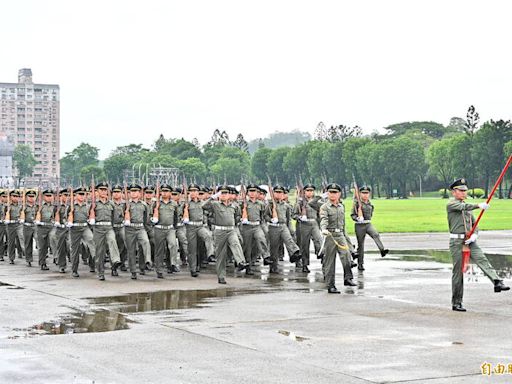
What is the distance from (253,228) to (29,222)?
7023 millimetres

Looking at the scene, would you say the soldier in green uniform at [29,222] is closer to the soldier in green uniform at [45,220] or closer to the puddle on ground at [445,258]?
the soldier in green uniform at [45,220]

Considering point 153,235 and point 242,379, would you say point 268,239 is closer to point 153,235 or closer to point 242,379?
point 153,235

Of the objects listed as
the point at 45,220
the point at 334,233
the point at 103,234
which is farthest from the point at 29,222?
the point at 334,233

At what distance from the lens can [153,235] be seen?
63.1ft

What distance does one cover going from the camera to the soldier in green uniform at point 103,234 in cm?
1822

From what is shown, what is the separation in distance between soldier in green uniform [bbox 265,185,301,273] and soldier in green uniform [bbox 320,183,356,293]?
2855mm

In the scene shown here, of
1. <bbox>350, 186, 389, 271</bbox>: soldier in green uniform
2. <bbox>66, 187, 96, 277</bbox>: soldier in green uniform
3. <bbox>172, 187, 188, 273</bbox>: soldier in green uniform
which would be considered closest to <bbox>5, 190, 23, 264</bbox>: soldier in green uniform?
<bbox>66, 187, 96, 277</bbox>: soldier in green uniform

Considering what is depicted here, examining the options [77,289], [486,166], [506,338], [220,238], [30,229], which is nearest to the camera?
[506,338]

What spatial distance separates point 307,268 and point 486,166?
92.1 meters

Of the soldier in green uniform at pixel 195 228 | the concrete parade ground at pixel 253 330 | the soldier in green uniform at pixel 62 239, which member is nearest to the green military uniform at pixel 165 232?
the soldier in green uniform at pixel 195 228

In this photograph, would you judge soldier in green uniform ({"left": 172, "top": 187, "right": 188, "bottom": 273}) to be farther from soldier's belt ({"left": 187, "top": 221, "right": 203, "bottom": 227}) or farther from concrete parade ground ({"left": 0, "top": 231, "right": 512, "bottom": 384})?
concrete parade ground ({"left": 0, "top": 231, "right": 512, "bottom": 384})

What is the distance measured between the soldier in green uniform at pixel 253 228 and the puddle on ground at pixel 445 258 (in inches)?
120

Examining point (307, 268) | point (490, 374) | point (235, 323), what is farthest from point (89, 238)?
point (490, 374)

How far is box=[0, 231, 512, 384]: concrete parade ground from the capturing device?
345 inches
